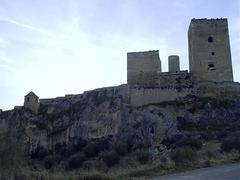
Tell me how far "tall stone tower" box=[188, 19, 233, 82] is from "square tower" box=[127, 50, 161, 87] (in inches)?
152

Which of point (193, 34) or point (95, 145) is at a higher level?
point (193, 34)

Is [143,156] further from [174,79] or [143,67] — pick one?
[143,67]

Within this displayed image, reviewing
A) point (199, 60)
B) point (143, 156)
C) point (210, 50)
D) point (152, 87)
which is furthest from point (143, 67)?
point (143, 156)

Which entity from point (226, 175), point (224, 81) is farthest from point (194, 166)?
point (224, 81)

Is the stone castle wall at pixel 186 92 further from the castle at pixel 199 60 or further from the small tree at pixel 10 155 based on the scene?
the small tree at pixel 10 155

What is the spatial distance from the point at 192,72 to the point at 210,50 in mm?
2953

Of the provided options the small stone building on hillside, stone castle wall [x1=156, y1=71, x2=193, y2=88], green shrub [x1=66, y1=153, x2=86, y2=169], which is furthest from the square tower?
the small stone building on hillside

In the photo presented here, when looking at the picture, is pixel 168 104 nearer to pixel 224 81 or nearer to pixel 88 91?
pixel 224 81

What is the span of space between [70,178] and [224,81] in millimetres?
28389

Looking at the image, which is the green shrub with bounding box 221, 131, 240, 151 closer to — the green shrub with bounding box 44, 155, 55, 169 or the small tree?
the small tree

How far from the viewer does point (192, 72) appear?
142 ft

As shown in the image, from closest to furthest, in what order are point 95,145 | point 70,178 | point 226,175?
1. point 226,175
2. point 70,178
3. point 95,145

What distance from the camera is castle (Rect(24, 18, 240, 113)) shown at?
4094cm

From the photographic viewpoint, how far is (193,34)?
43312 millimetres
